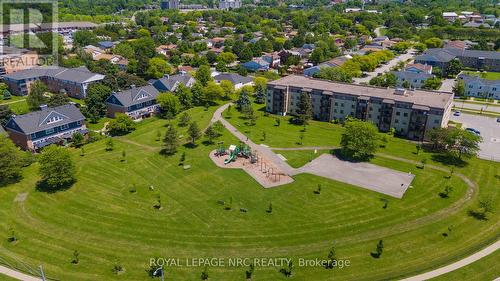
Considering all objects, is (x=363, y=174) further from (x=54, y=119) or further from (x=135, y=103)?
(x=54, y=119)

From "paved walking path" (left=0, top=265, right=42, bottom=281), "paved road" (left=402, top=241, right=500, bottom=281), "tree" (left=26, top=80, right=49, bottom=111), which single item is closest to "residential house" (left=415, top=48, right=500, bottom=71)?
"paved road" (left=402, top=241, right=500, bottom=281)

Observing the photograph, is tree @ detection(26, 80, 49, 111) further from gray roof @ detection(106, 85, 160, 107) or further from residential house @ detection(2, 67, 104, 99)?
gray roof @ detection(106, 85, 160, 107)

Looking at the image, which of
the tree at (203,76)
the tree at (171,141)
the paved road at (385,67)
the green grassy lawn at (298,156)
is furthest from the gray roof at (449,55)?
the tree at (171,141)

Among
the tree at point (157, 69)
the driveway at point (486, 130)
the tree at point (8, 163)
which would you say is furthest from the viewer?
the tree at point (157, 69)

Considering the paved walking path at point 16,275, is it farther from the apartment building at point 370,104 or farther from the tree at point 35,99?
the apartment building at point 370,104

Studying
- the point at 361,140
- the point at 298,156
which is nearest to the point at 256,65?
the point at 298,156
